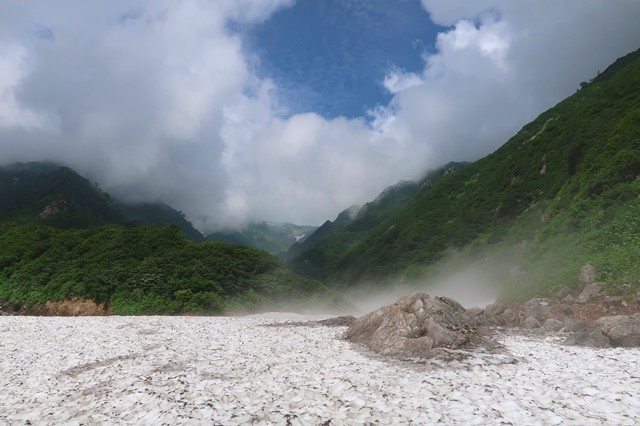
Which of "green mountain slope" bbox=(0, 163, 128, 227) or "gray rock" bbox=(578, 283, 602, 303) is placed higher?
"green mountain slope" bbox=(0, 163, 128, 227)

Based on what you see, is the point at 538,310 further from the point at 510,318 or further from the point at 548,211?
the point at 548,211

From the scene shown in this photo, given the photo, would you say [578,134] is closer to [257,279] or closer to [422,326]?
[257,279]

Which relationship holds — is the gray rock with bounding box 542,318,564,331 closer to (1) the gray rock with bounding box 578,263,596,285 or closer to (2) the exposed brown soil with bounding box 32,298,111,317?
(1) the gray rock with bounding box 578,263,596,285

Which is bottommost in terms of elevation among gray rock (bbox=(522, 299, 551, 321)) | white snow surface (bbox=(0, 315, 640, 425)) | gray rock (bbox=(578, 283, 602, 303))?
white snow surface (bbox=(0, 315, 640, 425))

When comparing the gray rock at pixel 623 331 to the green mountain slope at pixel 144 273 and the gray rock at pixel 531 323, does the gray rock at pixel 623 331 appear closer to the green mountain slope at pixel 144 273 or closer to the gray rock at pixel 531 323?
the gray rock at pixel 531 323

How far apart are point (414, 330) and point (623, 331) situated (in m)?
10.8

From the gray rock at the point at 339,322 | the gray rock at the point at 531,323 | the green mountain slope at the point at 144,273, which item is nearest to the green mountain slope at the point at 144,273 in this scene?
the green mountain slope at the point at 144,273

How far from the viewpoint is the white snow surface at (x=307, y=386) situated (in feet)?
38.3

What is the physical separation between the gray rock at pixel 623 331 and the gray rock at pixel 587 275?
1228 cm

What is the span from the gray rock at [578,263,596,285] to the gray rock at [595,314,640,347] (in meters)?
12.3

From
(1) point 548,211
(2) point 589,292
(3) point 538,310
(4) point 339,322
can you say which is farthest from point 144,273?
(1) point 548,211

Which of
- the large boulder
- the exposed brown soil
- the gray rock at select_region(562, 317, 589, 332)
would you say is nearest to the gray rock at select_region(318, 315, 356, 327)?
the large boulder

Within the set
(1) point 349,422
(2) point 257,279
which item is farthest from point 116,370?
(2) point 257,279

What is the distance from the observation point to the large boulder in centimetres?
1902
